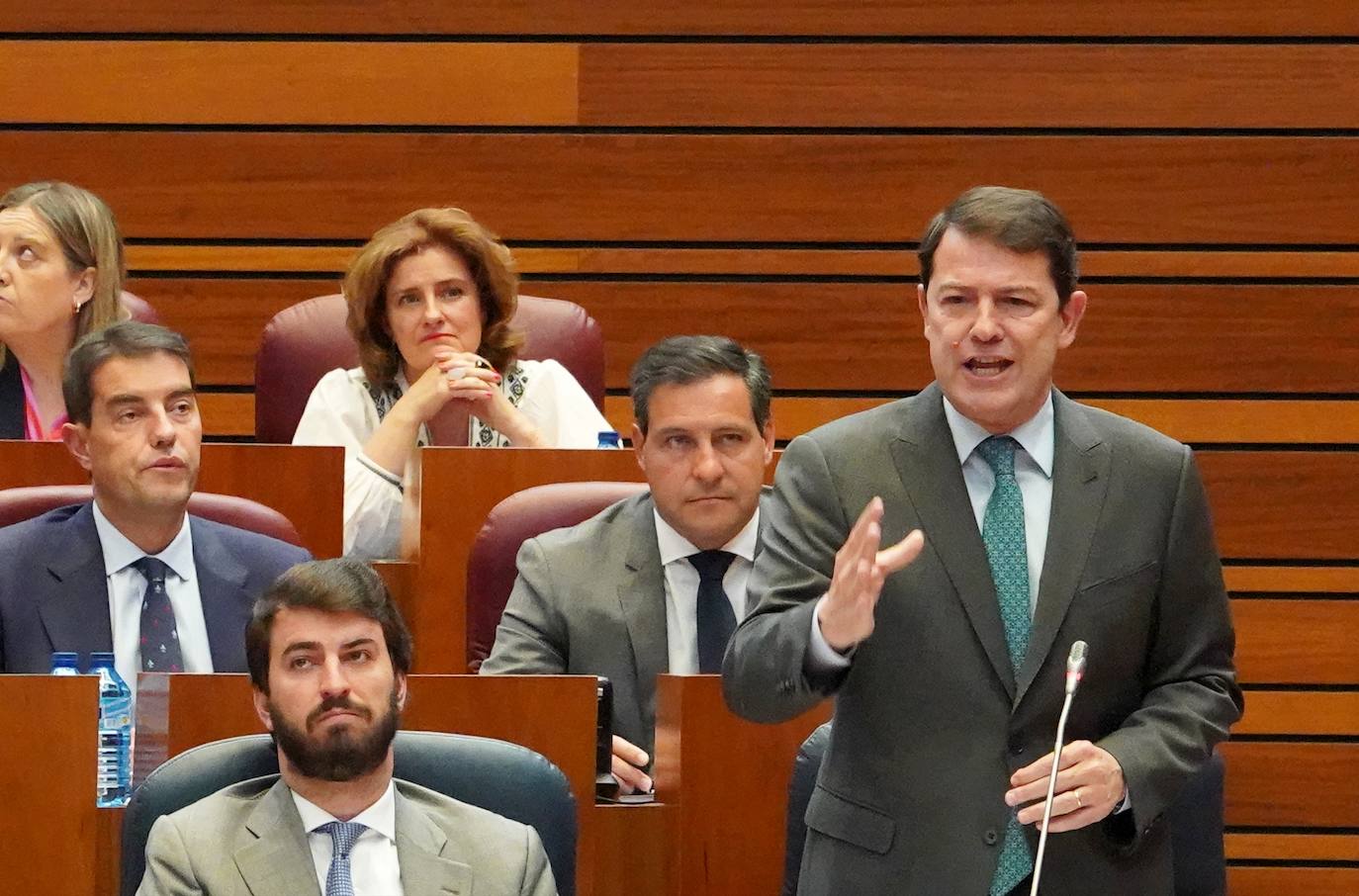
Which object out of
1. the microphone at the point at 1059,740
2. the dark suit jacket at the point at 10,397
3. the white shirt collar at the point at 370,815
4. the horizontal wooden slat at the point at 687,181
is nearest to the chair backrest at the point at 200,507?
the dark suit jacket at the point at 10,397

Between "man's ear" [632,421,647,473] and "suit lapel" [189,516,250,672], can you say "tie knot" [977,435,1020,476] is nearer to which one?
"man's ear" [632,421,647,473]

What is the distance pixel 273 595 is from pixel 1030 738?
0.75 m

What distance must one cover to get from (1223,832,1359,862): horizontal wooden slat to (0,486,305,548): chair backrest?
189cm

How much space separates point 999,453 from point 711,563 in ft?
3.12

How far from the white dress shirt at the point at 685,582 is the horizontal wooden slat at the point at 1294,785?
1458 millimetres

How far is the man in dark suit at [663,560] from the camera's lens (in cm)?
256

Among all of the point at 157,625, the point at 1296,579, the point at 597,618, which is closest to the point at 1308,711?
the point at 1296,579

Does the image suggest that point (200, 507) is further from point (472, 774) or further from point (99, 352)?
point (472, 774)

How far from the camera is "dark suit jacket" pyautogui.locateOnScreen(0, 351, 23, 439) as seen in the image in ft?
10.1

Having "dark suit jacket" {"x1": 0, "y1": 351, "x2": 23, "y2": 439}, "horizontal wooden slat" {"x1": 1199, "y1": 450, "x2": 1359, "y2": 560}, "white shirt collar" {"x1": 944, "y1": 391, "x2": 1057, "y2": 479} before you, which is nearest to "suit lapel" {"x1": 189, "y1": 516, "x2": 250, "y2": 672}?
"dark suit jacket" {"x1": 0, "y1": 351, "x2": 23, "y2": 439}

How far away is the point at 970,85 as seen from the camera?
380 cm

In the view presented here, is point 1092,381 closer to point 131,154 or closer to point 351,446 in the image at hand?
point 351,446

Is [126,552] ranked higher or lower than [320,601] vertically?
higher

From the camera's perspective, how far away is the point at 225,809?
1863 mm
